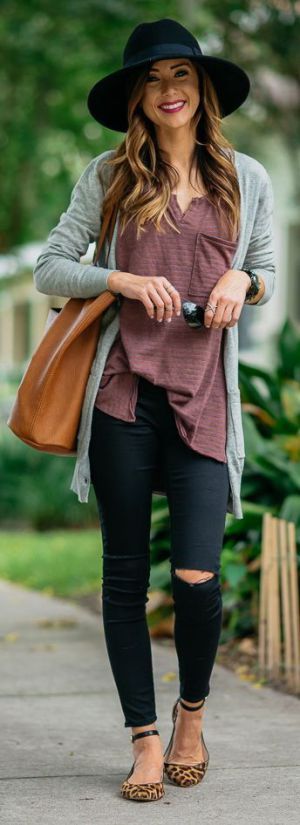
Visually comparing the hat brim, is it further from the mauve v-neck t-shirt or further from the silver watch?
the silver watch

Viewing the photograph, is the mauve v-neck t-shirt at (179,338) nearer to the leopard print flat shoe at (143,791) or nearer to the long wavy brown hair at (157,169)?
the long wavy brown hair at (157,169)

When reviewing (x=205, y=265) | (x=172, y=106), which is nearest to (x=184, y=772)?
(x=205, y=265)

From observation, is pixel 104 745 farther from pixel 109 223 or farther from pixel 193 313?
pixel 109 223

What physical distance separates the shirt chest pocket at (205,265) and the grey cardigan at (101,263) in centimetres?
9

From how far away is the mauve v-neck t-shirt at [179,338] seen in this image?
3561 mm

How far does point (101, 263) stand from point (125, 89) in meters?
0.48

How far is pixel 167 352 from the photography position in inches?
141

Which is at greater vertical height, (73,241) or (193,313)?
(73,241)

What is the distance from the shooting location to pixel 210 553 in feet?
11.7

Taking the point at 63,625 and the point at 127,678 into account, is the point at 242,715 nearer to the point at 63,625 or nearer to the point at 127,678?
the point at 127,678

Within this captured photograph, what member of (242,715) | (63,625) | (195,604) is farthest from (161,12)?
(195,604)

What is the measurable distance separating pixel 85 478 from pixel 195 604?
1.46ft

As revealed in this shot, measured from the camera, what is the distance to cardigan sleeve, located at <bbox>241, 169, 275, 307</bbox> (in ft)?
12.2

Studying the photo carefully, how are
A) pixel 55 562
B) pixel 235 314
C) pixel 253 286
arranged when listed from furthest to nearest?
pixel 55 562 → pixel 253 286 → pixel 235 314
